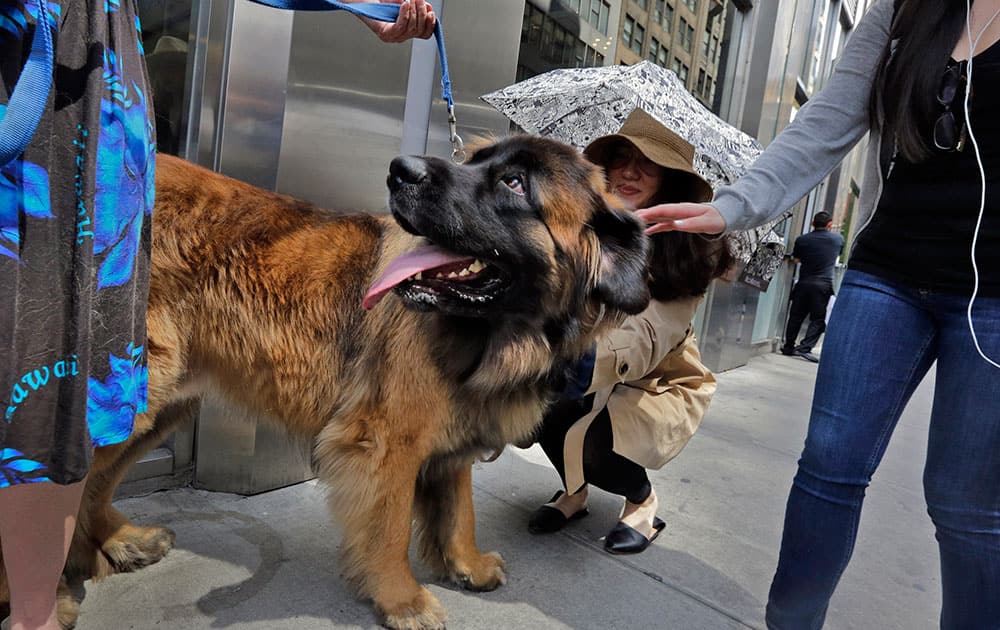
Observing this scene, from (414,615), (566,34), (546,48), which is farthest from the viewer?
(566,34)

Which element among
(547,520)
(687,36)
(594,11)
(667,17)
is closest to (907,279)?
(547,520)

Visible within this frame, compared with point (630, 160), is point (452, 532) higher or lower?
lower

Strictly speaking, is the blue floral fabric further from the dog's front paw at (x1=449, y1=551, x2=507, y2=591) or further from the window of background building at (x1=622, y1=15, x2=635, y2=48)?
the window of background building at (x1=622, y1=15, x2=635, y2=48)

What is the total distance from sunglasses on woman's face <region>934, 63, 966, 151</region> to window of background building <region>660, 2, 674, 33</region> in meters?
5.81

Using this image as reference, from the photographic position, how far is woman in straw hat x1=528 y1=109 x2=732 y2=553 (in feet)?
7.89

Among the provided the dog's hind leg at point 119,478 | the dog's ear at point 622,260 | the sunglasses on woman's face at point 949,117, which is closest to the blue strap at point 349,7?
the dog's ear at point 622,260

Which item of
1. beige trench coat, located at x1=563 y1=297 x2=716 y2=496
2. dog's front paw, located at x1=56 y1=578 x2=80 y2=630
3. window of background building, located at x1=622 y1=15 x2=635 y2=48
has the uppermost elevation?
window of background building, located at x1=622 y1=15 x2=635 y2=48

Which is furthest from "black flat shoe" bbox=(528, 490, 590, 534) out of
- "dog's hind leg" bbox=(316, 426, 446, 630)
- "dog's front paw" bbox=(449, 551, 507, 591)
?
"dog's hind leg" bbox=(316, 426, 446, 630)

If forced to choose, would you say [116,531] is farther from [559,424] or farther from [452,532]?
[559,424]

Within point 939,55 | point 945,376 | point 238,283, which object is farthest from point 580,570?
point 939,55

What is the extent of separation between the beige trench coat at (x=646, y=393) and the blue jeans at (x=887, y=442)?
704mm

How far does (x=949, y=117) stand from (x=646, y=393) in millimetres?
1455

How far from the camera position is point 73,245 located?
119 centimetres

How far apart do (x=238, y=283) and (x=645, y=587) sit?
72.7 inches
